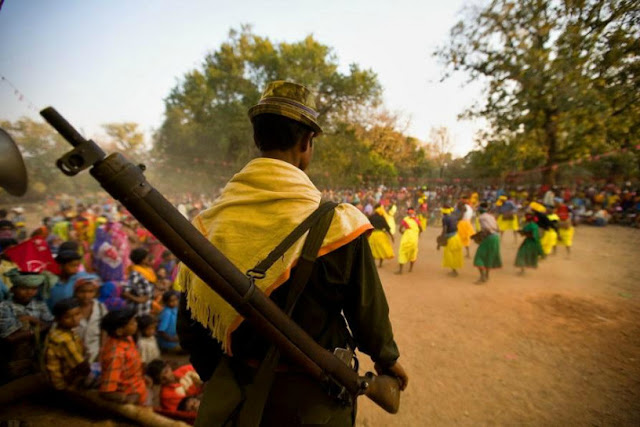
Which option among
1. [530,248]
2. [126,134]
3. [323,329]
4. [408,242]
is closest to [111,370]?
[323,329]

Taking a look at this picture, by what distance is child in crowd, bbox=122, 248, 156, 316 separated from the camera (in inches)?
160

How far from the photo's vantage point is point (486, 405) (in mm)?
3127

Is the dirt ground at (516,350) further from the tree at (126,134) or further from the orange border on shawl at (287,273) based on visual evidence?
the tree at (126,134)

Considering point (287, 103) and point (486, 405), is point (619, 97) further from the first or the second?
point (287, 103)

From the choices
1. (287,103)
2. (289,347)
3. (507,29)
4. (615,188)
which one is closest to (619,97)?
(507,29)

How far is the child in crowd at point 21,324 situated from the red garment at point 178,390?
1297mm

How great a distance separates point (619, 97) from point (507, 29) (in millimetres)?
2398

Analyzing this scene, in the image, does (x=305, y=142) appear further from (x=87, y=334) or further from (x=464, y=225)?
(x=464, y=225)

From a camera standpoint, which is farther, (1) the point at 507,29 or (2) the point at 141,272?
(1) the point at 507,29

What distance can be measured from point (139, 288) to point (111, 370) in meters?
1.54

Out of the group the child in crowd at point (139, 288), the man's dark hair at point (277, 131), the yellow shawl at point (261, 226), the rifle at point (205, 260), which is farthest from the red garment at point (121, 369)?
the man's dark hair at point (277, 131)

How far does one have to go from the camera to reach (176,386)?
3002 millimetres

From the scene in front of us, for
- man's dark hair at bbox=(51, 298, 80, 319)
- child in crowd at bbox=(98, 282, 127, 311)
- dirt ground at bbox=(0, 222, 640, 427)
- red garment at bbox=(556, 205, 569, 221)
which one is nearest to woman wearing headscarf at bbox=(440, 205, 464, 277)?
dirt ground at bbox=(0, 222, 640, 427)

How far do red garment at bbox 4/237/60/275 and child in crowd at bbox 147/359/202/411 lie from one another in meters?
2.74
